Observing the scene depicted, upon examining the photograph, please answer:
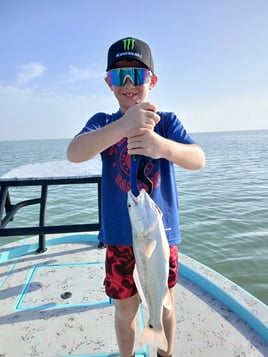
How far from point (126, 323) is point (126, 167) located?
108 cm

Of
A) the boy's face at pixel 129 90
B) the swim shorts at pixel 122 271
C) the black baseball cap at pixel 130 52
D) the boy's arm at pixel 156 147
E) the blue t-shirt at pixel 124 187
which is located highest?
the black baseball cap at pixel 130 52

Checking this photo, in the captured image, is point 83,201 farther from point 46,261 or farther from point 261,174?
point 261,174

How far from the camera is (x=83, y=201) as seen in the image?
11.5m

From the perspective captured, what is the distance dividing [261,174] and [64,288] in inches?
576

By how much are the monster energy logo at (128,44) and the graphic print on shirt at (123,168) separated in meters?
0.59

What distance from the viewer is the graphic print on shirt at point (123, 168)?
6.30 feet

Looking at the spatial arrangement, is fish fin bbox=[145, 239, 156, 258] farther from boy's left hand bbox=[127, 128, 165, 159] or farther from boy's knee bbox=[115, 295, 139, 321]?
boy's knee bbox=[115, 295, 139, 321]

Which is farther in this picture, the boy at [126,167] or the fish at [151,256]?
the boy at [126,167]

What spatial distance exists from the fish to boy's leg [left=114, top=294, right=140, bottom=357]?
1.23ft

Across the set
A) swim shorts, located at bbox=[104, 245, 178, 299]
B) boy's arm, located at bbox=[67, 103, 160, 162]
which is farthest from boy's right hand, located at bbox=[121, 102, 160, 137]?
swim shorts, located at bbox=[104, 245, 178, 299]

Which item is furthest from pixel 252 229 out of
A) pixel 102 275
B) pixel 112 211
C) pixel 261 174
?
pixel 261 174

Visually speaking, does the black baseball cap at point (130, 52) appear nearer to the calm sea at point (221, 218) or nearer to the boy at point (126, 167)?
the boy at point (126, 167)

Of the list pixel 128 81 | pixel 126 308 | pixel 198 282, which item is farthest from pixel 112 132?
pixel 198 282

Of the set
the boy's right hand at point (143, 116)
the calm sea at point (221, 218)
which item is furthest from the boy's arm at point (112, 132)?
the calm sea at point (221, 218)
